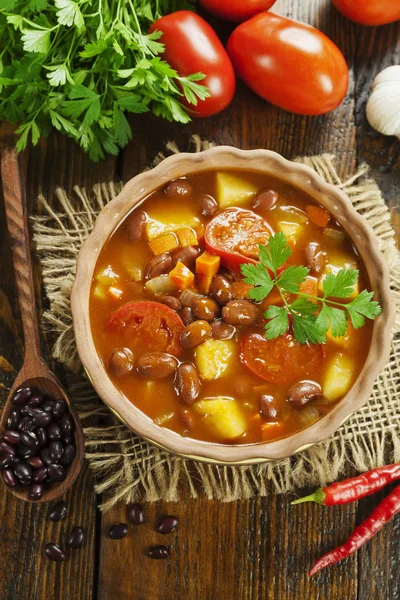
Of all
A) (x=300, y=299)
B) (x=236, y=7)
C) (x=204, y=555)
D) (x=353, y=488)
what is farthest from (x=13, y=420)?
(x=236, y=7)

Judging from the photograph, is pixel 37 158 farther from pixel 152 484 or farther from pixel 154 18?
pixel 152 484

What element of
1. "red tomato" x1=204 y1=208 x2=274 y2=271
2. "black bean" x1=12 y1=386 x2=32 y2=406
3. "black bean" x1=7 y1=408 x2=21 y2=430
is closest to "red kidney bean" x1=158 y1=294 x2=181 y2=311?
"red tomato" x1=204 y1=208 x2=274 y2=271

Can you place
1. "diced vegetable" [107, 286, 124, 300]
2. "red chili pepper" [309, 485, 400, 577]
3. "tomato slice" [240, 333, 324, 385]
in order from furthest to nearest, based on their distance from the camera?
1. "red chili pepper" [309, 485, 400, 577]
2. "diced vegetable" [107, 286, 124, 300]
3. "tomato slice" [240, 333, 324, 385]

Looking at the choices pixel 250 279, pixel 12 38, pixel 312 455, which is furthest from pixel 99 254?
pixel 312 455

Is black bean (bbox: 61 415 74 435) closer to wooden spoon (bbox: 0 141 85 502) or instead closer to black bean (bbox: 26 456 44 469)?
wooden spoon (bbox: 0 141 85 502)

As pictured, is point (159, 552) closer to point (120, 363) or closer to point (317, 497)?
point (317, 497)

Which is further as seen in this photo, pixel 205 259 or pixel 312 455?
pixel 312 455

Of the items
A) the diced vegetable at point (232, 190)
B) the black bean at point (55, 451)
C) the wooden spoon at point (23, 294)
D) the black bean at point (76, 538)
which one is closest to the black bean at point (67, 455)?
the black bean at point (55, 451)
